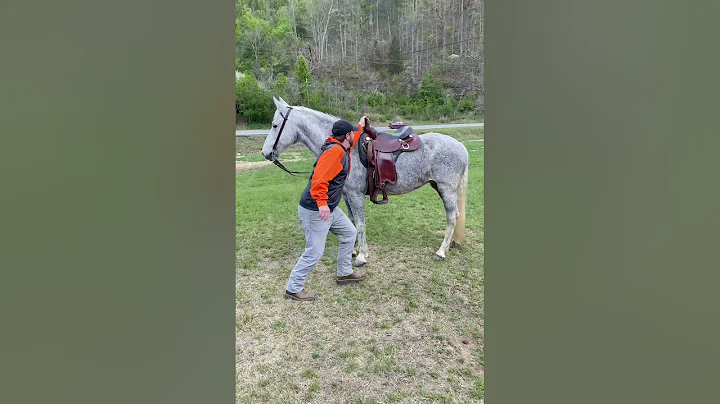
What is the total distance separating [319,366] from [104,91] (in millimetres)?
2108

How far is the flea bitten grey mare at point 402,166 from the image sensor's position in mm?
3092

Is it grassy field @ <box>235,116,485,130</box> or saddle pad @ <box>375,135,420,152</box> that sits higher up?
grassy field @ <box>235,116,485,130</box>

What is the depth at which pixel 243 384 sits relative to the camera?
86.7 inches

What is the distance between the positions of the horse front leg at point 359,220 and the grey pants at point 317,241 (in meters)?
0.25

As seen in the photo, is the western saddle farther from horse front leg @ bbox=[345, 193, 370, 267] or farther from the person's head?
the person's head

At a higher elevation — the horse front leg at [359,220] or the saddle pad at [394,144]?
the saddle pad at [394,144]

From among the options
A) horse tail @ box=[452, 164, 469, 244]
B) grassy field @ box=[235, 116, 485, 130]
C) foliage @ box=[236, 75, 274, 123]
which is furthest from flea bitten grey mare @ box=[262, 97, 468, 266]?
foliage @ box=[236, 75, 274, 123]

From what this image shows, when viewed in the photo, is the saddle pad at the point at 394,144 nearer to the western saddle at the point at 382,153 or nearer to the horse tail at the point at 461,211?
the western saddle at the point at 382,153

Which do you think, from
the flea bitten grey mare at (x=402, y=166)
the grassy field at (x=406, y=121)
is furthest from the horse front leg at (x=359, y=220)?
the grassy field at (x=406, y=121)

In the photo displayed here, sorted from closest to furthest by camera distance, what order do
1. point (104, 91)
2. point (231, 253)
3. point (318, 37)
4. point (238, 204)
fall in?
point (104, 91) < point (231, 253) < point (238, 204) < point (318, 37)

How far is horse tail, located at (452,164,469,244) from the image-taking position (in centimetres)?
346

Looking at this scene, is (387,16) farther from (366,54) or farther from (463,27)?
(463,27)

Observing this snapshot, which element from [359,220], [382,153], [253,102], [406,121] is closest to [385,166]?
[382,153]

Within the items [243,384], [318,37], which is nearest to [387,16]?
[318,37]
